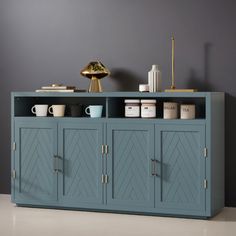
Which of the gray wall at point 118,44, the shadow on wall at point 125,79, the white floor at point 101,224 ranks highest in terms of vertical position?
the gray wall at point 118,44

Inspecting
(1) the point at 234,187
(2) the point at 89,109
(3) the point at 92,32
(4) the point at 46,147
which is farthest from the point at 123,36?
(1) the point at 234,187

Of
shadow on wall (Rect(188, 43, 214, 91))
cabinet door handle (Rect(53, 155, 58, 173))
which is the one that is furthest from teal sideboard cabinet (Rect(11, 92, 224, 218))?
shadow on wall (Rect(188, 43, 214, 91))

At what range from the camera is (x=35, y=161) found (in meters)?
5.99

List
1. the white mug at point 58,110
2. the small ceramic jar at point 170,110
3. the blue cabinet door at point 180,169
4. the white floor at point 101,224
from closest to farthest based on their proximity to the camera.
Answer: the white floor at point 101,224 → the blue cabinet door at point 180,169 → the small ceramic jar at point 170,110 → the white mug at point 58,110

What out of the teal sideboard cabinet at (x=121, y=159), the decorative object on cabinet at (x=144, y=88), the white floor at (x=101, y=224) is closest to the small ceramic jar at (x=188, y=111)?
the teal sideboard cabinet at (x=121, y=159)

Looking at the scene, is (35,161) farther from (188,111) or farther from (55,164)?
(188,111)

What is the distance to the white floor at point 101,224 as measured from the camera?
200 inches

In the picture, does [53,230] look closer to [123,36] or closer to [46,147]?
[46,147]

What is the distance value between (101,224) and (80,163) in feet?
2.15

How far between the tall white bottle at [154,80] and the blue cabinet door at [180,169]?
318mm

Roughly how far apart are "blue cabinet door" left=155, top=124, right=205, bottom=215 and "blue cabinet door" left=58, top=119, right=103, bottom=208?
1.62 feet

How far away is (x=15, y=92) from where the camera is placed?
6.07m

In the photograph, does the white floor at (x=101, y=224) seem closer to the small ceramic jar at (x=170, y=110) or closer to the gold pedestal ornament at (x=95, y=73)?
the small ceramic jar at (x=170, y=110)

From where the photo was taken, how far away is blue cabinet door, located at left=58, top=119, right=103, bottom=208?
19.0ft
